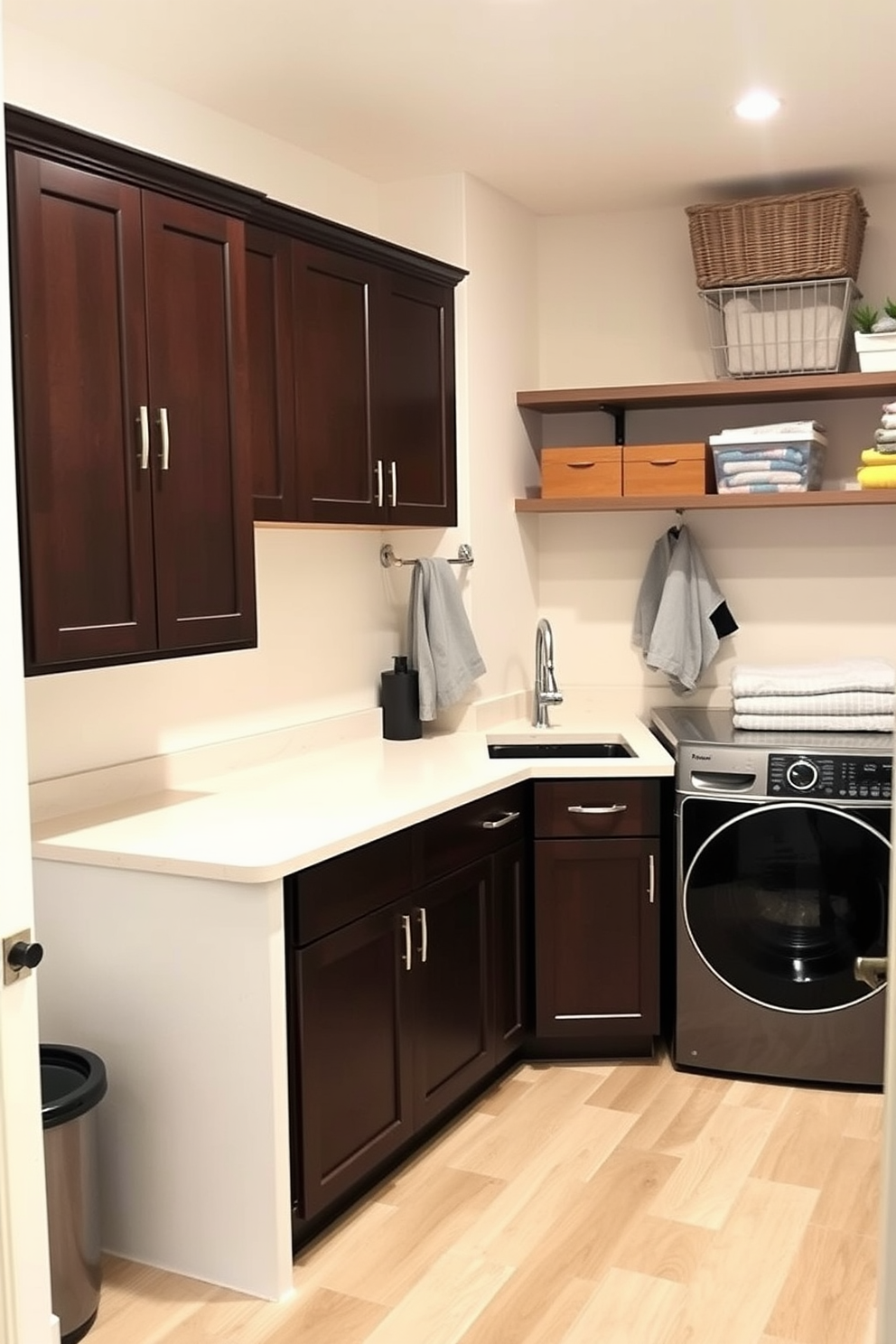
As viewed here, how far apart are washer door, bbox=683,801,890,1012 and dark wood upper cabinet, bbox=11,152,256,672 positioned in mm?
1433

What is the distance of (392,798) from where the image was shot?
2982mm

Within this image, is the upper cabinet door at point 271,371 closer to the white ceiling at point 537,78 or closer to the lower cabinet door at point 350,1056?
the white ceiling at point 537,78

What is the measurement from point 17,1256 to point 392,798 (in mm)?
1262

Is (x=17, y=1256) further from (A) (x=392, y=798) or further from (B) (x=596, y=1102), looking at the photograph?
(B) (x=596, y=1102)

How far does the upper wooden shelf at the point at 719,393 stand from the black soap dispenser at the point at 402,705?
3.13 feet

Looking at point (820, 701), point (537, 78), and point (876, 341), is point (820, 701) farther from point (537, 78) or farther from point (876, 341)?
point (537, 78)

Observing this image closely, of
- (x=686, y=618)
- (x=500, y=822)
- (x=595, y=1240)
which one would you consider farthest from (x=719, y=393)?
(x=595, y=1240)

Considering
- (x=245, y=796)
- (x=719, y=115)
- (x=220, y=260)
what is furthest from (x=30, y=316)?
(x=719, y=115)

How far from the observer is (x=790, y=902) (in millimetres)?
3455

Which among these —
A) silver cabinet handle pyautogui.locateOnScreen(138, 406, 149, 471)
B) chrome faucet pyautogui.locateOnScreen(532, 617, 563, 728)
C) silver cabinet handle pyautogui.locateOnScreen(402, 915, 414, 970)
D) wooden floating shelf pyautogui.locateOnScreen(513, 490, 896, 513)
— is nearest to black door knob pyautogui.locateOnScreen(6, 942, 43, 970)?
silver cabinet handle pyautogui.locateOnScreen(138, 406, 149, 471)

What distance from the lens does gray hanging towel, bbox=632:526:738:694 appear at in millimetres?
4082

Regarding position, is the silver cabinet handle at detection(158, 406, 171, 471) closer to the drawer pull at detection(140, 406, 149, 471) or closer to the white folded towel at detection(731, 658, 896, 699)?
the drawer pull at detection(140, 406, 149, 471)

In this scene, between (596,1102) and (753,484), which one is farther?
(753,484)

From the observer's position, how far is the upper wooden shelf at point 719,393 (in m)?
3.74
